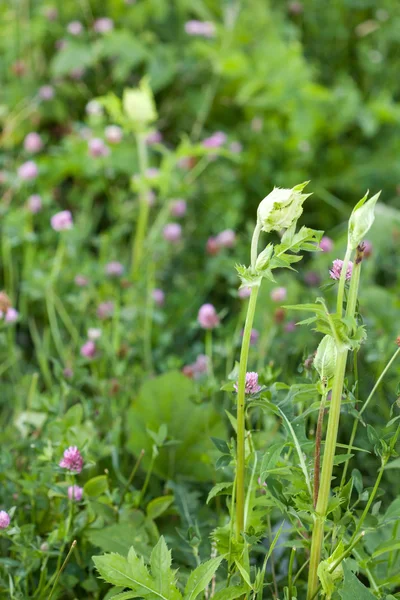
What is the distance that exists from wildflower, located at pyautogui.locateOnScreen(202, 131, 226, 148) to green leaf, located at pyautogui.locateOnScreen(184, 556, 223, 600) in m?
1.57

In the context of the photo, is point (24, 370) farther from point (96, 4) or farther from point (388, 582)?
point (96, 4)

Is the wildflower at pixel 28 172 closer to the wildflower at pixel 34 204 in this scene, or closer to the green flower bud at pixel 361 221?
the wildflower at pixel 34 204

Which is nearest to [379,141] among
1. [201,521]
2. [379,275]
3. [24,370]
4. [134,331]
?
[379,275]

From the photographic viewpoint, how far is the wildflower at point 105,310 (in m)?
1.72

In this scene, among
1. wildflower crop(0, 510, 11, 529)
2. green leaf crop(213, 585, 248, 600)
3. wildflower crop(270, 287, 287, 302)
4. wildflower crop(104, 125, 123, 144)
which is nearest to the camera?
green leaf crop(213, 585, 248, 600)

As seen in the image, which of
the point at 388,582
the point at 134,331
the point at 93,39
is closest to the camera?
the point at 388,582

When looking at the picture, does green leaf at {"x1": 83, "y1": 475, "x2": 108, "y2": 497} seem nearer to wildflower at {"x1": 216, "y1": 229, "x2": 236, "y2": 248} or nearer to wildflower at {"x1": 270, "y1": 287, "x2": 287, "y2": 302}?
wildflower at {"x1": 270, "y1": 287, "x2": 287, "y2": 302}

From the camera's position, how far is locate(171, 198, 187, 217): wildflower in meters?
2.13

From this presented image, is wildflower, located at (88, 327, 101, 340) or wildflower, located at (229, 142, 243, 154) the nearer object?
wildflower, located at (88, 327, 101, 340)

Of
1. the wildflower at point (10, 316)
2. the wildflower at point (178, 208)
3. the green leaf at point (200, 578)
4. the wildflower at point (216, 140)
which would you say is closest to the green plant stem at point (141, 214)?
the wildflower at point (178, 208)

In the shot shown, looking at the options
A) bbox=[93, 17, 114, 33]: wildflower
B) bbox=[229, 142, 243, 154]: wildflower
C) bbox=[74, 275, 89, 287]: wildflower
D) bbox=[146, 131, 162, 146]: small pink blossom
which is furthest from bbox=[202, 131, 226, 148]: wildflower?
bbox=[74, 275, 89, 287]: wildflower

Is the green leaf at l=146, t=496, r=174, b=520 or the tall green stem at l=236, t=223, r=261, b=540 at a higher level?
the tall green stem at l=236, t=223, r=261, b=540

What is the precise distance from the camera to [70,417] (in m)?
1.12

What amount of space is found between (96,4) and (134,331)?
57.9 inches
